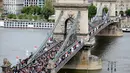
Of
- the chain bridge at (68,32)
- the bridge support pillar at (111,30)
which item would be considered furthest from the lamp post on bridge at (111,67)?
the bridge support pillar at (111,30)

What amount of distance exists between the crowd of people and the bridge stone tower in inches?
64.5

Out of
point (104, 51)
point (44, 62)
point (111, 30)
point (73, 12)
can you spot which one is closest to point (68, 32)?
point (73, 12)

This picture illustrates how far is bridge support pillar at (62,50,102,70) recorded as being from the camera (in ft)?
138

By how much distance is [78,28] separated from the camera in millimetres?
43812

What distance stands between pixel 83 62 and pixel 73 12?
432cm

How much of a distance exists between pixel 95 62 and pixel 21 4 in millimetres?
106226

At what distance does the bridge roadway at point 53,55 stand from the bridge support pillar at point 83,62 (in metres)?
1.02

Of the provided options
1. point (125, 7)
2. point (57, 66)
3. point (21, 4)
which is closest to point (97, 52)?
point (57, 66)

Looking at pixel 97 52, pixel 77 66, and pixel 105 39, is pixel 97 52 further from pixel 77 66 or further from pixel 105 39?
pixel 105 39

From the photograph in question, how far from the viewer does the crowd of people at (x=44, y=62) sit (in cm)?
3341

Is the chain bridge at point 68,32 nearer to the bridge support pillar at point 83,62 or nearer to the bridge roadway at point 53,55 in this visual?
the bridge roadway at point 53,55

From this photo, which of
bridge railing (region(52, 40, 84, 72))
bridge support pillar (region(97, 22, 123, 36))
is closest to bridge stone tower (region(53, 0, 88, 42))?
bridge railing (region(52, 40, 84, 72))

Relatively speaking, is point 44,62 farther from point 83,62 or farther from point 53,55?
point 83,62

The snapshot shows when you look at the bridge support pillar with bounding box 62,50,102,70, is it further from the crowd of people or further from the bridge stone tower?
the bridge stone tower
